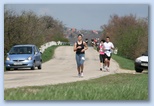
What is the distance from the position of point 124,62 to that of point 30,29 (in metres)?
1.99

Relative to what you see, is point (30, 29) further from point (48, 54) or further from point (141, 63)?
point (141, 63)

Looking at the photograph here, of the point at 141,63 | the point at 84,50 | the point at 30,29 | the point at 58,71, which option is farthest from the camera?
the point at 58,71

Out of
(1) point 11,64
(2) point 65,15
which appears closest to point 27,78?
(1) point 11,64

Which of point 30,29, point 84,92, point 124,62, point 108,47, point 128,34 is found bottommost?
point 84,92

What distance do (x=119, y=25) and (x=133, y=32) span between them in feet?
0.96

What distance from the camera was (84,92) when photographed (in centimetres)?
1427

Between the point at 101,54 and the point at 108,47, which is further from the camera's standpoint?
the point at 101,54

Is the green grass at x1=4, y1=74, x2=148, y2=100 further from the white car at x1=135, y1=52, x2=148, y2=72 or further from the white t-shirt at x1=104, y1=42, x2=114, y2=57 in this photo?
the white t-shirt at x1=104, y1=42, x2=114, y2=57

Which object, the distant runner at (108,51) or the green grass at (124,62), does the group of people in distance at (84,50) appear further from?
the green grass at (124,62)

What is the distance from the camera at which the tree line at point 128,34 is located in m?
14.9

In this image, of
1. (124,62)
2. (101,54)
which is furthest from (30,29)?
(124,62)

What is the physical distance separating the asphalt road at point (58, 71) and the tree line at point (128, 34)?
0.52 m

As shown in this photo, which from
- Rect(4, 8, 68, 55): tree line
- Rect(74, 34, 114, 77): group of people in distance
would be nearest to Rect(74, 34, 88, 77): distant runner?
Rect(74, 34, 114, 77): group of people in distance

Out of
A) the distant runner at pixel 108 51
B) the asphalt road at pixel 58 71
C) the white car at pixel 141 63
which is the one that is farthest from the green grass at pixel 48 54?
the white car at pixel 141 63
